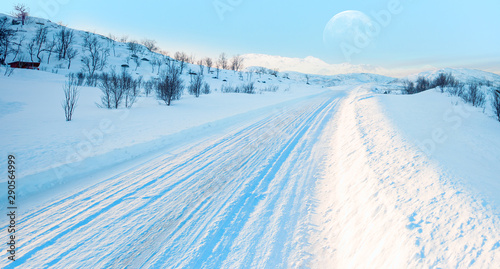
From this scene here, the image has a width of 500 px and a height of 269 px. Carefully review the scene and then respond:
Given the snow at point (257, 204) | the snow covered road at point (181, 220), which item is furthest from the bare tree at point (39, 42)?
the snow covered road at point (181, 220)

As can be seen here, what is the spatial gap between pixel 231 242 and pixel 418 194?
2.59 metres

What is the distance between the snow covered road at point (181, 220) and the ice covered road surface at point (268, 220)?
1 cm

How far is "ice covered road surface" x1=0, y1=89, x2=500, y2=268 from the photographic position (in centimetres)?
200

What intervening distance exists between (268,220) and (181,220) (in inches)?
46.4

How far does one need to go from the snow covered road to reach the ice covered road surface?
1 cm

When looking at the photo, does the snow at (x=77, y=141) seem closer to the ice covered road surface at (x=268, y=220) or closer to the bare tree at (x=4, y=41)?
the ice covered road surface at (x=268, y=220)

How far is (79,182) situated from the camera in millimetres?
3723

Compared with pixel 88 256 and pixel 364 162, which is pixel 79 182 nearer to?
pixel 88 256

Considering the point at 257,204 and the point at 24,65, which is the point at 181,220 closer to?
the point at 257,204

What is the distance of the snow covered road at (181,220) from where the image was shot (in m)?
2.10

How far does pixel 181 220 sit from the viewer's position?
2646 millimetres

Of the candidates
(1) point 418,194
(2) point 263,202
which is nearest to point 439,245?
(1) point 418,194

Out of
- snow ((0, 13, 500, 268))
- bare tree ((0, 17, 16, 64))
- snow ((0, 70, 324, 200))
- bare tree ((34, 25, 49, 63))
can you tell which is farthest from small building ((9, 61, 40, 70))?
snow ((0, 13, 500, 268))

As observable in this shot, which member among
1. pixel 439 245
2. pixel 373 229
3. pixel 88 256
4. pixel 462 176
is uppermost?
pixel 462 176
